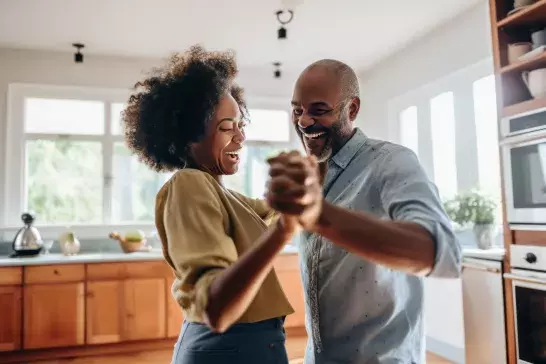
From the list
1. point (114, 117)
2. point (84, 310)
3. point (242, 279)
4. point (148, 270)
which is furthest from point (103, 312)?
point (242, 279)

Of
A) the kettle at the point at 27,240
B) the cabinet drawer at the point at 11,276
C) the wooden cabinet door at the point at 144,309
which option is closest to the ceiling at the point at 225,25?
the kettle at the point at 27,240

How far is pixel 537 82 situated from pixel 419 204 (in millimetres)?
2236

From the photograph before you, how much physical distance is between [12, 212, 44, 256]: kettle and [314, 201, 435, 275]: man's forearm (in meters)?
4.13

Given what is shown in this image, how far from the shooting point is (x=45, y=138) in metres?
4.73

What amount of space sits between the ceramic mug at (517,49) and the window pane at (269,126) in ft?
9.81

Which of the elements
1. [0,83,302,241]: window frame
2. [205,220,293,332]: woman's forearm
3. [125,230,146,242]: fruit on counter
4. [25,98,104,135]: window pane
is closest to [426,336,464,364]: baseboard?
[125,230,146,242]: fruit on counter

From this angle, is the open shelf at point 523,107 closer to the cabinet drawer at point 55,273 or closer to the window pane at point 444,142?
the window pane at point 444,142

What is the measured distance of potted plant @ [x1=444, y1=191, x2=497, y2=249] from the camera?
10.4 feet

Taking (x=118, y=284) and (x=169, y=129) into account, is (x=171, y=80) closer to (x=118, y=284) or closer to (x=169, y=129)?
(x=169, y=129)

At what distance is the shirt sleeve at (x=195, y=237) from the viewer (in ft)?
2.51

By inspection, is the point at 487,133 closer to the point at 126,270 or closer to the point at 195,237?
the point at 126,270

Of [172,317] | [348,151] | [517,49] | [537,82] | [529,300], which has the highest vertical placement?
[517,49]

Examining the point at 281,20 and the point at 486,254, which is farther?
the point at 281,20

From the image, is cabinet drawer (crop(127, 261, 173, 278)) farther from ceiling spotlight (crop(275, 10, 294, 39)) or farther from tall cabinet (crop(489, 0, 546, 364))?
tall cabinet (crop(489, 0, 546, 364))
